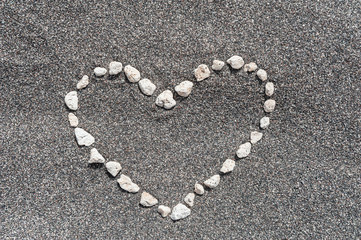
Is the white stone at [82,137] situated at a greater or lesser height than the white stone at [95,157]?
greater

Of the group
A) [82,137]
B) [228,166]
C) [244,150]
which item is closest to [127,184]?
[82,137]

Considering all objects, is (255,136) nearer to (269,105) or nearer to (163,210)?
(269,105)

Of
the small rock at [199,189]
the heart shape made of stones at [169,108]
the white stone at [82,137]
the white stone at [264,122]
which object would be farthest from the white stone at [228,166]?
the white stone at [82,137]

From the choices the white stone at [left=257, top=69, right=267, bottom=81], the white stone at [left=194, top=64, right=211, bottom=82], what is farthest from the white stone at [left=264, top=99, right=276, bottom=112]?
the white stone at [left=194, top=64, right=211, bottom=82]

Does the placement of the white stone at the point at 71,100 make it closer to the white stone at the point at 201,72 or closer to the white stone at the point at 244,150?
the white stone at the point at 201,72

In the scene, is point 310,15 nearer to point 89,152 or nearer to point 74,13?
point 74,13

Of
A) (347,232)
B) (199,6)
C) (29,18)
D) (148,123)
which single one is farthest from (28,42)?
(347,232)

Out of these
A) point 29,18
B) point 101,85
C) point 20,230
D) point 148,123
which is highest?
point 29,18
